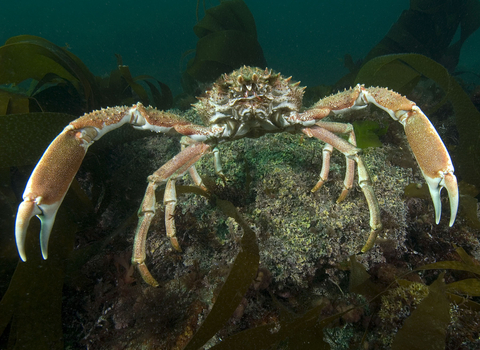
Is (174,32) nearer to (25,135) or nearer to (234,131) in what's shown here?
(25,135)

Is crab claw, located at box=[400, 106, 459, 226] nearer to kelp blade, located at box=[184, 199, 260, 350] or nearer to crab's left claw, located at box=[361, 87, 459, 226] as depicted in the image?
crab's left claw, located at box=[361, 87, 459, 226]

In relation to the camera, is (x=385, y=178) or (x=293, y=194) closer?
(x=293, y=194)

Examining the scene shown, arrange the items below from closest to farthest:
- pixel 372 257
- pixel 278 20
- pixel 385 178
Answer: pixel 372 257
pixel 385 178
pixel 278 20

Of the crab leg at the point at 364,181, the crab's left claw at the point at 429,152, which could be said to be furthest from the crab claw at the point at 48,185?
the crab's left claw at the point at 429,152

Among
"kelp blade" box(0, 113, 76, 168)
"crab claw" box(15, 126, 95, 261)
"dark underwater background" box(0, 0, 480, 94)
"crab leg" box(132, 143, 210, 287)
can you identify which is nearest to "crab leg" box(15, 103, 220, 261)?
"crab claw" box(15, 126, 95, 261)

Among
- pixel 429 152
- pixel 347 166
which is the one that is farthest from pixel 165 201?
pixel 429 152

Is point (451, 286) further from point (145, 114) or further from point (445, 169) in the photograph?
point (145, 114)

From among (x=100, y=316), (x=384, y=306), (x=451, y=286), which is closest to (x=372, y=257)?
(x=384, y=306)
